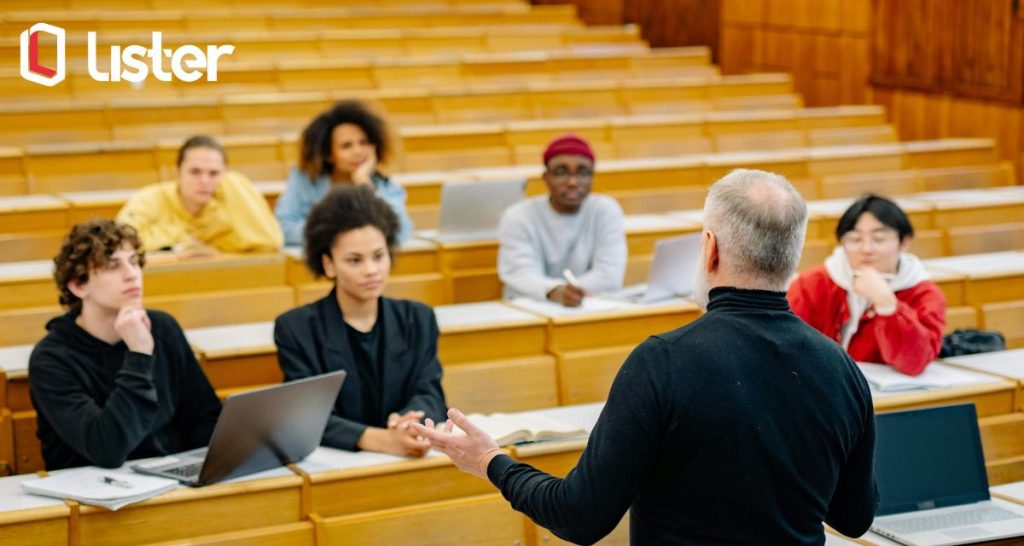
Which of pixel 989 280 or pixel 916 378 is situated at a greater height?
pixel 989 280

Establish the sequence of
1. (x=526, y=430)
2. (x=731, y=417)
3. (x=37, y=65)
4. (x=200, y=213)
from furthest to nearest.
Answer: (x=37, y=65) < (x=200, y=213) < (x=526, y=430) < (x=731, y=417)

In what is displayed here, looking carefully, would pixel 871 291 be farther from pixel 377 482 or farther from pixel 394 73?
pixel 394 73

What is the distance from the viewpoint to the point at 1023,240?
3.98 metres

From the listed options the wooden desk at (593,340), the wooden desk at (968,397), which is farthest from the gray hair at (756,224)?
the wooden desk at (593,340)

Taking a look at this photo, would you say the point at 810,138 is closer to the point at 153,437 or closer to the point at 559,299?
the point at 559,299

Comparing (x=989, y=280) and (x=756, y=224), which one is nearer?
(x=756, y=224)

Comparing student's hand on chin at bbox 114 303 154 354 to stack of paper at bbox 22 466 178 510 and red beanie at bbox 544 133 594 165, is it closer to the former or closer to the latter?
stack of paper at bbox 22 466 178 510

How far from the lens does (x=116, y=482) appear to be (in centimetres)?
196

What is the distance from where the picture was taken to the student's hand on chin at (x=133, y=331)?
2.08 m

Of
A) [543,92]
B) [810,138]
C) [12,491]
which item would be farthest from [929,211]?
[12,491]

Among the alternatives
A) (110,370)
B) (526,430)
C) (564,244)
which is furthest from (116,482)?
(564,244)

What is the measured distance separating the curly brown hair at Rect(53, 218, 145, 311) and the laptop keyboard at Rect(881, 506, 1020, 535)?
127cm

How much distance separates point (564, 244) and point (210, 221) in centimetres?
88

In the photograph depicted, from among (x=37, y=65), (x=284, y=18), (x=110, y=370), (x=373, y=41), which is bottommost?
(x=110, y=370)
